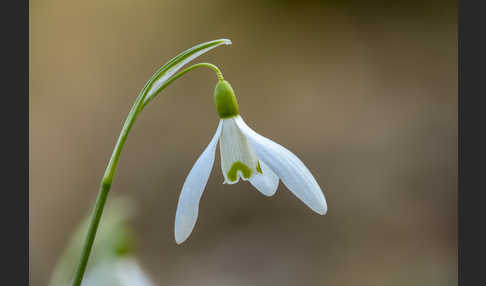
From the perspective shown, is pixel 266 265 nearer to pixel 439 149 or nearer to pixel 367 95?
pixel 439 149

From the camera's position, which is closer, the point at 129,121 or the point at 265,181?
the point at 129,121

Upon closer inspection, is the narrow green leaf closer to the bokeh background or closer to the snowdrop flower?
the snowdrop flower

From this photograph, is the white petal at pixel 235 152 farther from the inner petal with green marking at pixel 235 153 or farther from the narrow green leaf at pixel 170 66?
the narrow green leaf at pixel 170 66

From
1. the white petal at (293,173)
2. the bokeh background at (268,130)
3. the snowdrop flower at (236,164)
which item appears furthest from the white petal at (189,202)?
the bokeh background at (268,130)

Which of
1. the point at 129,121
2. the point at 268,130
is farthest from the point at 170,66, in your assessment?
the point at 268,130

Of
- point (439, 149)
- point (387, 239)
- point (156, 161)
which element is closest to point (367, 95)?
point (439, 149)

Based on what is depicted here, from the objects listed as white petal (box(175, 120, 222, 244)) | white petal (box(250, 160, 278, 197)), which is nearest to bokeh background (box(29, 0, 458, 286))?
white petal (box(250, 160, 278, 197))

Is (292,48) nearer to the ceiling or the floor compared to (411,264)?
nearer to the ceiling

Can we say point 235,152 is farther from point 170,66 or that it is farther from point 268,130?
point 268,130
